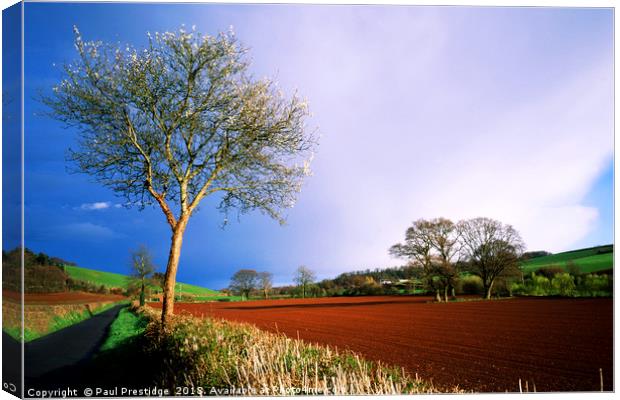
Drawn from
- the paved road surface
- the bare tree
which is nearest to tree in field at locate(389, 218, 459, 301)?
the bare tree

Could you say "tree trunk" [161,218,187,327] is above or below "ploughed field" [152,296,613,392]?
above

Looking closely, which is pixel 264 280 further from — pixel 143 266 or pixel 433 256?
pixel 433 256

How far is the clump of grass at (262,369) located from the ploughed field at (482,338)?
5.58 ft

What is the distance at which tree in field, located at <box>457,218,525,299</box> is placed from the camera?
11.9 meters

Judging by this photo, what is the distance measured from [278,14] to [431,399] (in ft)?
22.3

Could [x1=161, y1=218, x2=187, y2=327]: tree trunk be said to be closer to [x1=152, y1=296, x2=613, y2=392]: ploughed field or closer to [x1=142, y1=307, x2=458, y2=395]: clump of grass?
[x1=152, y1=296, x2=613, y2=392]: ploughed field

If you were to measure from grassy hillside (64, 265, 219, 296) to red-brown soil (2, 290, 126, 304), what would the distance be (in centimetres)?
44

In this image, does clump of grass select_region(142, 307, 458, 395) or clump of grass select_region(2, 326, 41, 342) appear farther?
clump of grass select_region(2, 326, 41, 342)

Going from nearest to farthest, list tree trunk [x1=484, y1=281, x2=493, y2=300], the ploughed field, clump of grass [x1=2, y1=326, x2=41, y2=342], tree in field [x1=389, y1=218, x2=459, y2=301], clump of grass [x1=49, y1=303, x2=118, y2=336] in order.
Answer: clump of grass [x1=2, y1=326, x2=41, y2=342] → the ploughed field → clump of grass [x1=49, y1=303, x2=118, y2=336] → tree in field [x1=389, y1=218, x2=459, y2=301] → tree trunk [x1=484, y1=281, x2=493, y2=300]

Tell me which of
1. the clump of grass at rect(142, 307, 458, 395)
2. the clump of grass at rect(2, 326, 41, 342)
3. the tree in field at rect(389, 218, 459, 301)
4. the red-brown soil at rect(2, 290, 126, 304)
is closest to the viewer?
the clump of grass at rect(142, 307, 458, 395)

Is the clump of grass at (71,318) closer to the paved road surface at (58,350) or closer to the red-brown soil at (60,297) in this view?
the paved road surface at (58,350)

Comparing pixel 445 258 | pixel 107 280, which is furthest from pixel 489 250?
pixel 107 280

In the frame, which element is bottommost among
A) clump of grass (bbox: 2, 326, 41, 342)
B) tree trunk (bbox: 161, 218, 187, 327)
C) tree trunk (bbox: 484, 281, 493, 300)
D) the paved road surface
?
tree trunk (bbox: 484, 281, 493, 300)

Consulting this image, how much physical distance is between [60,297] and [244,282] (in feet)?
14.7
